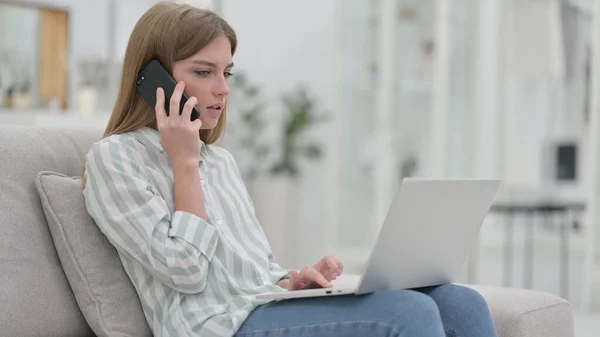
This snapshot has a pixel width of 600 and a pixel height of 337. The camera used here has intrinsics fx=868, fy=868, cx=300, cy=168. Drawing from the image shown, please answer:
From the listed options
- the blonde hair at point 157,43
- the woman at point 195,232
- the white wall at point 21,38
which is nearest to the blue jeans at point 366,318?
the woman at point 195,232

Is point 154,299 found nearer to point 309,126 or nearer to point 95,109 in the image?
point 95,109

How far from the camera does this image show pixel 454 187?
1.60m

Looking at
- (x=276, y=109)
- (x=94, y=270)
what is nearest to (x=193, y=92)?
(x=94, y=270)

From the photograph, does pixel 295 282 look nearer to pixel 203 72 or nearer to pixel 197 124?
pixel 197 124

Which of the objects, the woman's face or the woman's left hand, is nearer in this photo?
the woman's left hand

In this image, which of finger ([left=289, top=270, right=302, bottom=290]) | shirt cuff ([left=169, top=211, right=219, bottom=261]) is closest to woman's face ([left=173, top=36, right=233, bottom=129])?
shirt cuff ([left=169, top=211, right=219, bottom=261])

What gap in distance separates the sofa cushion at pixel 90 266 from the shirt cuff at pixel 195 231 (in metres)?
0.22

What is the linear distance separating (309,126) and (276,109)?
400mm

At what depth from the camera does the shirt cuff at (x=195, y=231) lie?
1632mm

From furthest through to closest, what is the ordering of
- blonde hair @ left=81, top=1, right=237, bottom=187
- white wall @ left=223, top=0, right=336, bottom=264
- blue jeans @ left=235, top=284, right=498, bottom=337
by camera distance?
white wall @ left=223, top=0, right=336, bottom=264
blonde hair @ left=81, top=1, right=237, bottom=187
blue jeans @ left=235, top=284, right=498, bottom=337

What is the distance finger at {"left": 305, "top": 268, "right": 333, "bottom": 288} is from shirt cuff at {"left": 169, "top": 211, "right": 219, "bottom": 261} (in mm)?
192

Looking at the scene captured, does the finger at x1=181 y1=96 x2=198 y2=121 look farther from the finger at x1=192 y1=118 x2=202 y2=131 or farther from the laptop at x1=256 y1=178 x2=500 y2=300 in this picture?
the laptop at x1=256 y1=178 x2=500 y2=300

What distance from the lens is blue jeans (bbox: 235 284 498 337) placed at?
149 centimetres

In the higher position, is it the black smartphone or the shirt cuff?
the black smartphone
